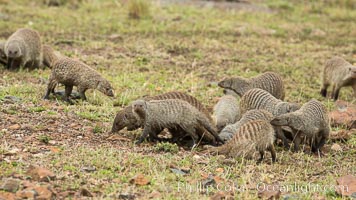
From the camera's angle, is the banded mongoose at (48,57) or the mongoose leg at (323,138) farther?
the banded mongoose at (48,57)

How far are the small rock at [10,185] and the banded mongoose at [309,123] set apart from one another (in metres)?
2.60

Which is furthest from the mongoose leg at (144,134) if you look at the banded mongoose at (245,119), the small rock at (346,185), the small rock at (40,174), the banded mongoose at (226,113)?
the small rock at (346,185)

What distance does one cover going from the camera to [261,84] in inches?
313

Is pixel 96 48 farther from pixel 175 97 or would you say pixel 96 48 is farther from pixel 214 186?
pixel 214 186

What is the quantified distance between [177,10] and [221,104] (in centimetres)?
597

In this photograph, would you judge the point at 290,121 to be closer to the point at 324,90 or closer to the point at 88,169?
the point at 88,169

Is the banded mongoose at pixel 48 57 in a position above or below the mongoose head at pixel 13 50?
below

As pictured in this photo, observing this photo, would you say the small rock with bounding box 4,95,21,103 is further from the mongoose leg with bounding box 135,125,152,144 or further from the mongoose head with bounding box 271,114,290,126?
the mongoose head with bounding box 271,114,290,126

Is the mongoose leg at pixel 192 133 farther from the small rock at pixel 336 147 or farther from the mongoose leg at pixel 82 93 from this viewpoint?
the mongoose leg at pixel 82 93

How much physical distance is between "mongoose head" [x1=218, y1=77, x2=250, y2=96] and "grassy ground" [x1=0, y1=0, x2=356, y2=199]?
0.79 ft

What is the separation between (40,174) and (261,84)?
3922 millimetres

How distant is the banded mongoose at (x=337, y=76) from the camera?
8891 mm

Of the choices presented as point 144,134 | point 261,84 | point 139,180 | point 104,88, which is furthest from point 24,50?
point 139,180

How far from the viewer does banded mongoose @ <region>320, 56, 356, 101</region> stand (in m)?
8.89
